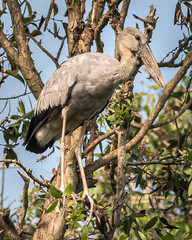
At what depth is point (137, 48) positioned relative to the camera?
4688 mm

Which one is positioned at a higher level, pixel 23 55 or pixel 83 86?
pixel 23 55

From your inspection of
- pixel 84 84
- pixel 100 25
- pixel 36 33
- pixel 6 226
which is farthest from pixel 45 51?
pixel 6 226

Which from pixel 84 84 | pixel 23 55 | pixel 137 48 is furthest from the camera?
pixel 23 55

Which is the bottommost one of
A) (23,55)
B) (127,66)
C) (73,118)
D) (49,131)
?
(49,131)

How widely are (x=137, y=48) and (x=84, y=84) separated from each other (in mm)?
712

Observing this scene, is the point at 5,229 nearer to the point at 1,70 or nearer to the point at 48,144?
the point at 48,144

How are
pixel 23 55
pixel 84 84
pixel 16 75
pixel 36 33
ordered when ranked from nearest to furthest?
pixel 84 84, pixel 23 55, pixel 16 75, pixel 36 33

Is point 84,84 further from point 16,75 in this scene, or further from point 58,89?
point 16,75

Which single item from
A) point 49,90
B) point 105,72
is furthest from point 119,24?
point 49,90

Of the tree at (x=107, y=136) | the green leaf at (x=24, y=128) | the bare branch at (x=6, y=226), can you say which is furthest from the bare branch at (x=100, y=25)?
the bare branch at (x=6, y=226)

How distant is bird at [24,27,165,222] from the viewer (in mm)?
4426

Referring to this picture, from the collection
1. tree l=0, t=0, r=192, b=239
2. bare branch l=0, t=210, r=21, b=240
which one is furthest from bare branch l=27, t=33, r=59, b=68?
bare branch l=0, t=210, r=21, b=240

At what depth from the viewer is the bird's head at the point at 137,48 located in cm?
458

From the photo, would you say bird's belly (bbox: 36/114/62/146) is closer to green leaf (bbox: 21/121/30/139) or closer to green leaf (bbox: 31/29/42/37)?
green leaf (bbox: 21/121/30/139)
